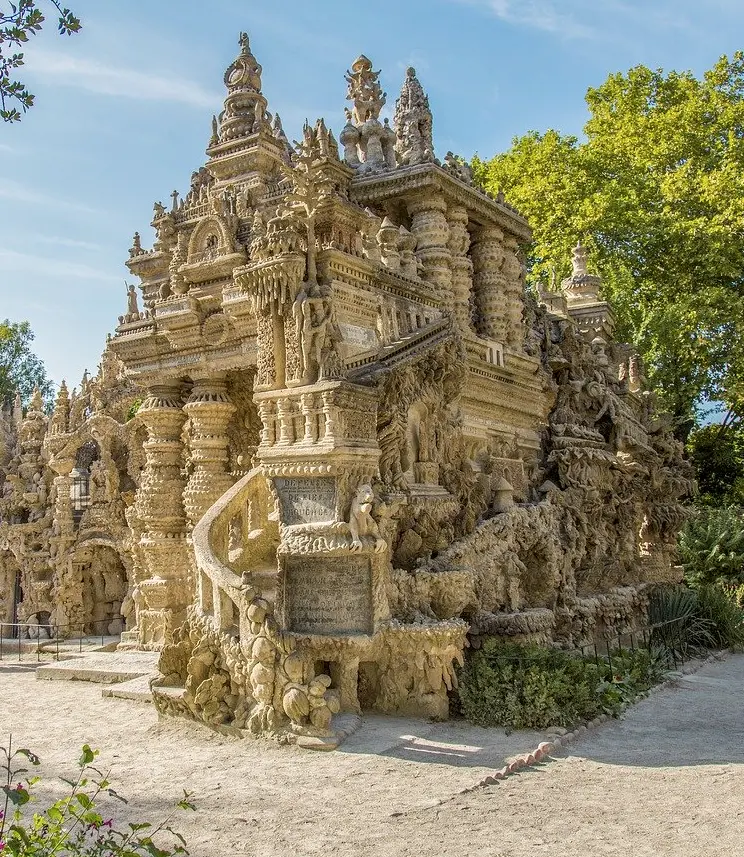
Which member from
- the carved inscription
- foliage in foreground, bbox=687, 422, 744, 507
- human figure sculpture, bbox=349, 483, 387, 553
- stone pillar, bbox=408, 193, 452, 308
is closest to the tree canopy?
foliage in foreground, bbox=687, 422, 744, 507

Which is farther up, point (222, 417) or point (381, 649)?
point (222, 417)

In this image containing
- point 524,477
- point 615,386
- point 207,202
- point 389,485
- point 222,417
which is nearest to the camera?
point 389,485

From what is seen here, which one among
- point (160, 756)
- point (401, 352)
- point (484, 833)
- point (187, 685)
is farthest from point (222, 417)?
point (484, 833)

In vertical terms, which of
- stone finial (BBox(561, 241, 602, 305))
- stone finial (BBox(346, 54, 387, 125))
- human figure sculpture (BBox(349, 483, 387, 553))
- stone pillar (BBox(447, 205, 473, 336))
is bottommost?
human figure sculpture (BBox(349, 483, 387, 553))

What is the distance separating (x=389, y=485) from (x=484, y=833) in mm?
4132

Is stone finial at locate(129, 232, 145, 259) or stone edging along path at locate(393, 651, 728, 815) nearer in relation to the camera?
stone edging along path at locate(393, 651, 728, 815)

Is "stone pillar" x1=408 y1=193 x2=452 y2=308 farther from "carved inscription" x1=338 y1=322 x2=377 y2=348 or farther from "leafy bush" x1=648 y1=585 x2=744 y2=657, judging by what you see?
"leafy bush" x1=648 y1=585 x2=744 y2=657

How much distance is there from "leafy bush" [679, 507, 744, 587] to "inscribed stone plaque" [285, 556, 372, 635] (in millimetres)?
13633

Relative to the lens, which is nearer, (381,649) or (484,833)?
(484,833)

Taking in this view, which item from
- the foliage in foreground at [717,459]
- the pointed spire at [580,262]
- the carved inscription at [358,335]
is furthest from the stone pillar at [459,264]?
the foliage in foreground at [717,459]

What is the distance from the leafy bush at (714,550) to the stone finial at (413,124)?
11233mm

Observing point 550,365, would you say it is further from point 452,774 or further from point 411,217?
point 452,774

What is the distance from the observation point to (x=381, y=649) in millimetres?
8836

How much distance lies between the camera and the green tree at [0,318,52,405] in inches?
1442
